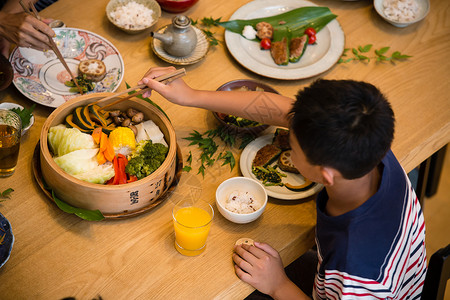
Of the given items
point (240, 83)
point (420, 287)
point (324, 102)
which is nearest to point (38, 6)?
point (240, 83)

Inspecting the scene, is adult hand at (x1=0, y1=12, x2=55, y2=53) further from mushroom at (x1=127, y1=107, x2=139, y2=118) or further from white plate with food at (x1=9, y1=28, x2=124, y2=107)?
mushroom at (x1=127, y1=107, x2=139, y2=118)

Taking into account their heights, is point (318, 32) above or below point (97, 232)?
above

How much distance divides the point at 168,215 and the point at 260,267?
1.29 feet

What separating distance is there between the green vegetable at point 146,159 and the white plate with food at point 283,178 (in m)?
0.34

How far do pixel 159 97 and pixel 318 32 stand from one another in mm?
946

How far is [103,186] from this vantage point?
1582mm

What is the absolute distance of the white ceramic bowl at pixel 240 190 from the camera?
5.56 ft

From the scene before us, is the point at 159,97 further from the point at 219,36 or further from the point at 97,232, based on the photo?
the point at 97,232

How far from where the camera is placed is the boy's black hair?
131 centimetres

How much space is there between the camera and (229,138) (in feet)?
6.47

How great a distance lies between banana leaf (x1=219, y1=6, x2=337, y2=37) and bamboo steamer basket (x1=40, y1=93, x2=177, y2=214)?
3.01ft

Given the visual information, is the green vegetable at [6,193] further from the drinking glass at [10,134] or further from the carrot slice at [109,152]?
the carrot slice at [109,152]

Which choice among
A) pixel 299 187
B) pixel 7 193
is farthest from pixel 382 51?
pixel 7 193

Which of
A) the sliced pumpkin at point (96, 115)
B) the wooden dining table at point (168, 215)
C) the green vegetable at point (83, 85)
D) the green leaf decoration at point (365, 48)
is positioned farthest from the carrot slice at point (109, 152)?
the green leaf decoration at point (365, 48)
